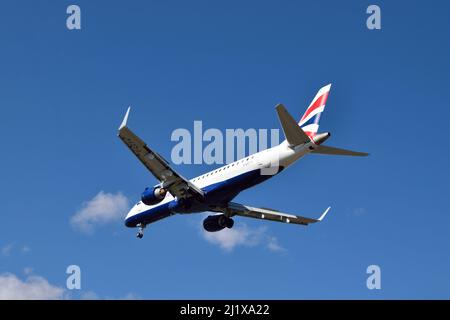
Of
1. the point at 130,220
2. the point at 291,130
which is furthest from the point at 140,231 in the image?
the point at 291,130

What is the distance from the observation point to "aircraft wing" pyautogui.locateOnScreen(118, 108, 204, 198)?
57656 millimetres

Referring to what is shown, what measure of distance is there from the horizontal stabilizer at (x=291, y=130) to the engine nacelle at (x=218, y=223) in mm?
12136

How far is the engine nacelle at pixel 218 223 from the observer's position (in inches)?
2694

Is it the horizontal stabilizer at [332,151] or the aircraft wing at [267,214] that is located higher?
the horizontal stabilizer at [332,151]

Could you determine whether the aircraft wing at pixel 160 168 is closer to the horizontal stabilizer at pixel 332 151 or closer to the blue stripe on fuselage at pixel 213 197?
the blue stripe on fuselage at pixel 213 197

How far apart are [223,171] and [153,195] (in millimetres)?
5968

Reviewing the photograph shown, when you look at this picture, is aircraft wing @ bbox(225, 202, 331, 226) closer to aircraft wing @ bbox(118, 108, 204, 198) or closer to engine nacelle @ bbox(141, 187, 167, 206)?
aircraft wing @ bbox(118, 108, 204, 198)

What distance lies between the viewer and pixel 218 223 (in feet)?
225

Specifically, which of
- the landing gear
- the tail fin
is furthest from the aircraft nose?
the tail fin

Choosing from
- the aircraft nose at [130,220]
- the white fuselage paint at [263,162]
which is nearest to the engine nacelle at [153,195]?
the white fuselage paint at [263,162]

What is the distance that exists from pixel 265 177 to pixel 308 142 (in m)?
4.54

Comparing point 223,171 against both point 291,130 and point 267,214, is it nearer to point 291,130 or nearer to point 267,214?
point 291,130
